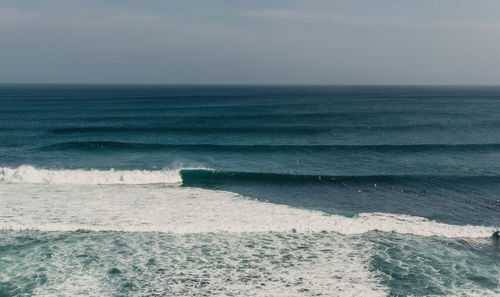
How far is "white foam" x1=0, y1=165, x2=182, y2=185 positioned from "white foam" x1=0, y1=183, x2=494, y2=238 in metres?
1.97

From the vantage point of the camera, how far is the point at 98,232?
17.0 metres

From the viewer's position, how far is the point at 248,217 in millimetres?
18750

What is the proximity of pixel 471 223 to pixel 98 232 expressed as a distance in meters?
18.5

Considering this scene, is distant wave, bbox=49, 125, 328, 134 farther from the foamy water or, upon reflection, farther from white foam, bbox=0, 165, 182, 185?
the foamy water

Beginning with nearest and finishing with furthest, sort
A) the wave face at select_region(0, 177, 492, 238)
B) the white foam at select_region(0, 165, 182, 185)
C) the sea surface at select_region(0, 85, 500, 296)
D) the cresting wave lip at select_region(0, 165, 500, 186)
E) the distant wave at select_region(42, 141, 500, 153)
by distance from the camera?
the sea surface at select_region(0, 85, 500, 296), the wave face at select_region(0, 177, 492, 238), the white foam at select_region(0, 165, 182, 185), the cresting wave lip at select_region(0, 165, 500, 186), the distant wave at select_region(42, 141, 500, 153)

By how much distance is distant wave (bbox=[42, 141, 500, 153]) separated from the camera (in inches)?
1389

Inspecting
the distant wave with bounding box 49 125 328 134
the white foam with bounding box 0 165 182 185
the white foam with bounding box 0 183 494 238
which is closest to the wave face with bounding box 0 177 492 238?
the white foam with bounding box 0 183 494 238

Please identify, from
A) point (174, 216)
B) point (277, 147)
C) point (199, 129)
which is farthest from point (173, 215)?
point (199, 129)

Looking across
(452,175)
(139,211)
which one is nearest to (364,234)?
(139,211)

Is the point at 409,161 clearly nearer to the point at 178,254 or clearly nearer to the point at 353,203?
the point at 353,203

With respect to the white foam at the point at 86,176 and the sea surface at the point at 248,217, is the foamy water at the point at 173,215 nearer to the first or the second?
the sea surface at the point at 248,217

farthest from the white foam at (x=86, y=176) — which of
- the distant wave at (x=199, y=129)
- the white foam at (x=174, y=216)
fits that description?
the distant wave at (x=199, y=129)

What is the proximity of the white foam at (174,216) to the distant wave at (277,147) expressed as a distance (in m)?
13.0

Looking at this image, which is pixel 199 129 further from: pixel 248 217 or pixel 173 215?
pixel 248 217
